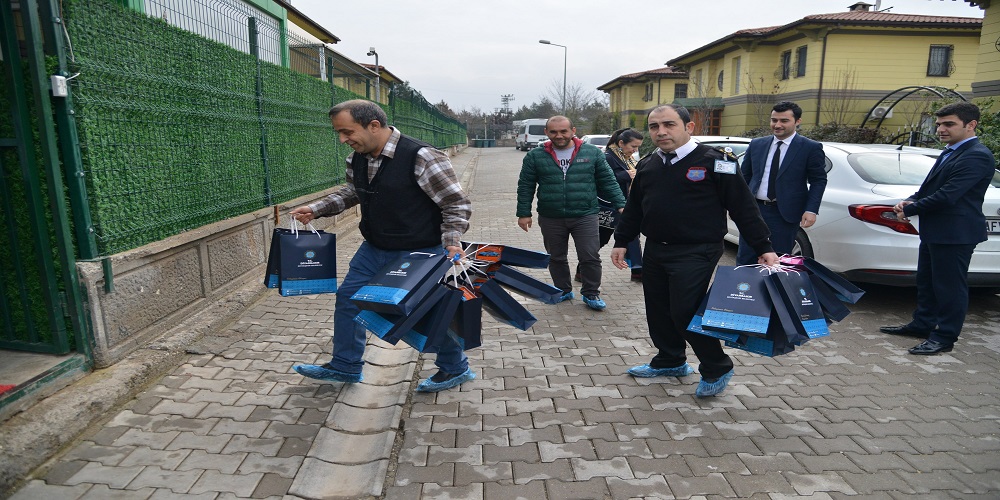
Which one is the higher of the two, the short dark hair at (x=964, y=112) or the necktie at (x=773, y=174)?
the short dark hair at (x=964, y=112)

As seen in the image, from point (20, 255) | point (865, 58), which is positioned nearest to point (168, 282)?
point (20, 255)

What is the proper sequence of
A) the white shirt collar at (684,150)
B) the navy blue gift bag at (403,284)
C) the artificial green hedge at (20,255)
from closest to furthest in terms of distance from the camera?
the navy blue gift bag at (403,284) < the artificial green hedge at (20,255) < the white shirt collar at (684,150)

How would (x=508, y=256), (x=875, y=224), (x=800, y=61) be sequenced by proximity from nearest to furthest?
1. (x=508, y=256)
2. (x=875, y=224)
3. (x=800, y=61)

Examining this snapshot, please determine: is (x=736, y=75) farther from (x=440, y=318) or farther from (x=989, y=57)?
(x=440, y=318)

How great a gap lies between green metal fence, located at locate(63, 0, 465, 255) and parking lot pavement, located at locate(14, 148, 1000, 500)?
3.91 ft

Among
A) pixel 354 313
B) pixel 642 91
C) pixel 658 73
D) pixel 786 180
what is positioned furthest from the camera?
pixel 642 91

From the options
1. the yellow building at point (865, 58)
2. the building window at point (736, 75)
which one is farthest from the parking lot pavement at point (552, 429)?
the building window at point (736, 75)

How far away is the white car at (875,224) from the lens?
205 inches

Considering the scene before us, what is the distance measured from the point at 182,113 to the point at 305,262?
73.9 inches

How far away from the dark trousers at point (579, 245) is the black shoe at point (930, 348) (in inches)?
100

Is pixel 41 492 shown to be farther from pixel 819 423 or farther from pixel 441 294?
pixel 819 423

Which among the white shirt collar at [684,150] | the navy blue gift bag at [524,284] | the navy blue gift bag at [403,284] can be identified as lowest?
the navy blue gift bag at [524,284]

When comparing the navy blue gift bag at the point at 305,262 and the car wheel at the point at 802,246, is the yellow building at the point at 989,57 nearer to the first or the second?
the car wheel at the point at 802,246

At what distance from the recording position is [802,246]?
6.12m
